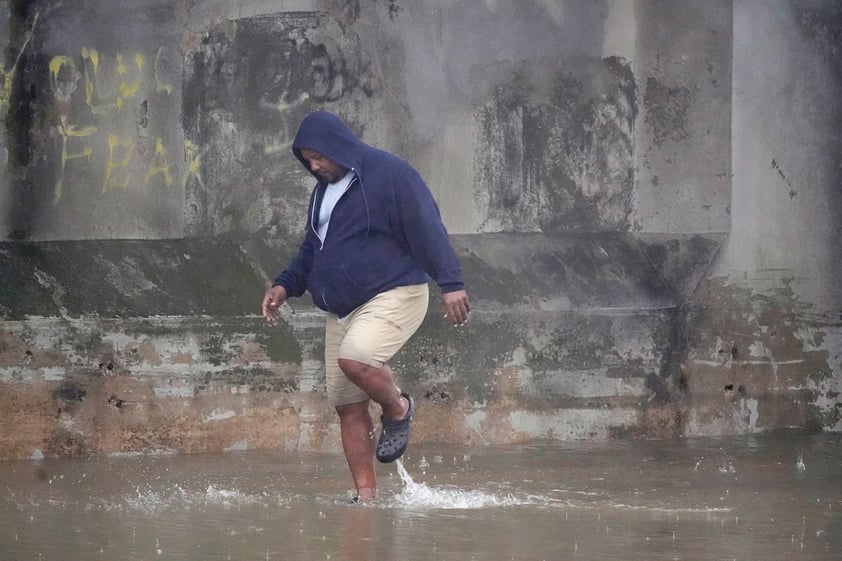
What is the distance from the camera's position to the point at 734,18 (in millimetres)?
8219

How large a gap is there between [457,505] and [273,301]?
1214 mm

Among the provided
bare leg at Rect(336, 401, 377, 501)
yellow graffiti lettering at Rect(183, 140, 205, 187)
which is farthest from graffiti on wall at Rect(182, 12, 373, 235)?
bare leg at Rect(336, 401, 377, 501)

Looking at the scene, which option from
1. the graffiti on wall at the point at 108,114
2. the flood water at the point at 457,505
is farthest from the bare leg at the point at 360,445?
the graffiti on wall at the point at 108,114

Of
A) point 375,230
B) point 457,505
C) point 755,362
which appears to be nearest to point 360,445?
point 457,505

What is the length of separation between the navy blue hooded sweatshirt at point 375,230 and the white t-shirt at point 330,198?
0.03 metres

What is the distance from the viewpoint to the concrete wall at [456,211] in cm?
777

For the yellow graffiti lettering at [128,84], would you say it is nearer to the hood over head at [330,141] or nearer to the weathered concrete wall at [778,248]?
the hood over head at [330,141]

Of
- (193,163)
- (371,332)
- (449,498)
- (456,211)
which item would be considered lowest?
(449,498)

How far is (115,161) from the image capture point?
309 inches

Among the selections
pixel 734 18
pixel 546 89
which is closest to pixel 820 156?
pixel 734 18

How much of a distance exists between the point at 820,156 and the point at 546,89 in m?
1.70

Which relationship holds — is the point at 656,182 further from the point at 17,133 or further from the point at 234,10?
the point at 17,133

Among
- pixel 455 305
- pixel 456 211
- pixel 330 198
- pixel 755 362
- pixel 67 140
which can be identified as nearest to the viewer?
pixel 455 305

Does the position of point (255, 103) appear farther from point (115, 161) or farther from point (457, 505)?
point (457, 505)
